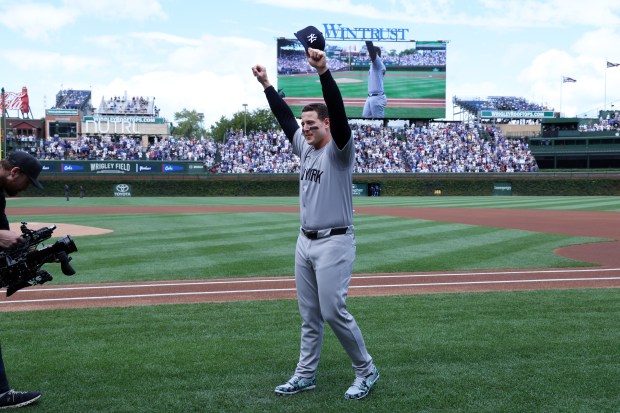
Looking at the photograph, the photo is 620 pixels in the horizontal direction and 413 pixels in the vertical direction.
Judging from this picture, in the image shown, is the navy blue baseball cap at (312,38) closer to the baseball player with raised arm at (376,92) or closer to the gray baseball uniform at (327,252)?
the gray baseball uniform at (327,252)

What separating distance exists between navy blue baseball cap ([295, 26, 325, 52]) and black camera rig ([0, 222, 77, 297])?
2.17m

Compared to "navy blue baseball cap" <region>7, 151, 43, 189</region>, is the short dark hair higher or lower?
higher

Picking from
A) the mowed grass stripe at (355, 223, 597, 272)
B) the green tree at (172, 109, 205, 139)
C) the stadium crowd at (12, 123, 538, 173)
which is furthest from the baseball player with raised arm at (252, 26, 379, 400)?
the green tree at (172, 109, 205, 139)

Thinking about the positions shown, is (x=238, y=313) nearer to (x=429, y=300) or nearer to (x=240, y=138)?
(x=429, y=300)

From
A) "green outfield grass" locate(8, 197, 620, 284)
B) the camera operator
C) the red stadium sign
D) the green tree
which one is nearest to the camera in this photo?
the camera operator

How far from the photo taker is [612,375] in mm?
5141

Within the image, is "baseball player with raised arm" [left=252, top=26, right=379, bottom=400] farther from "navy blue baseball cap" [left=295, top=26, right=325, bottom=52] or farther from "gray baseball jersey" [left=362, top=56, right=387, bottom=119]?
"gray baseball jersey" [left=362, top=56, right=387, bottom=119]

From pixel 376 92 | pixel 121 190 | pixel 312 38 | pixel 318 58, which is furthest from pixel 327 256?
pixel 376 92

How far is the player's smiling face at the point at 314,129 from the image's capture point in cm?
472

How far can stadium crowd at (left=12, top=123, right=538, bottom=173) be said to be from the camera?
180ft

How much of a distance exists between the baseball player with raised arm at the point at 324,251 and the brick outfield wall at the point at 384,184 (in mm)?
44760

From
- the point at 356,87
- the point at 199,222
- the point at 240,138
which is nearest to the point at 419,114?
the point at 356,87

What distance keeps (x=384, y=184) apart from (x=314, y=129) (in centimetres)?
4680

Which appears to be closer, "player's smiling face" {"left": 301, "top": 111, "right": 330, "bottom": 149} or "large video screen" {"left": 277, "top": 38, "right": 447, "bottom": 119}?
"player's smiling face" {"left": 301, "top": 111, "right": 330, "bottom": 149}
